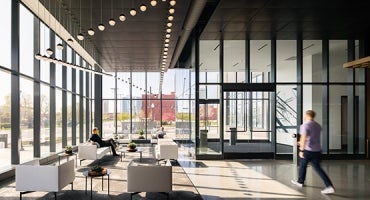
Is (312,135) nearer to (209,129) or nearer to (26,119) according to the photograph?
(209,129)

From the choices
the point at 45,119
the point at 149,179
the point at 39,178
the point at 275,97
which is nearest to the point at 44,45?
the point at 45,119

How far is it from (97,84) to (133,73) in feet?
6.87

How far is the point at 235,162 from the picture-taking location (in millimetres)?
10367

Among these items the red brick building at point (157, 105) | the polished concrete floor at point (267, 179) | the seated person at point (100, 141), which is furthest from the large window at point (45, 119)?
the red brick building at point (157, 105)

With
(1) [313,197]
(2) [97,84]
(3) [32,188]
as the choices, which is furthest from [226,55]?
(2) [97,84]

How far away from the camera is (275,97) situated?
11188 mm

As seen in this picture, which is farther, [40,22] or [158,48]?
[158,48]

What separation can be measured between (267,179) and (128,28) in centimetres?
563

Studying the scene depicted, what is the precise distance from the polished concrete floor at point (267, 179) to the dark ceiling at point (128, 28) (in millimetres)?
4114

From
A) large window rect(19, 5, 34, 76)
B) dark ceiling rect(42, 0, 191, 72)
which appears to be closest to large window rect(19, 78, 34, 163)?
large window rect(19, 5, 34, 76)

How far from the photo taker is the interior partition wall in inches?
435

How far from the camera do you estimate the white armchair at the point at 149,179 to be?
225 inches

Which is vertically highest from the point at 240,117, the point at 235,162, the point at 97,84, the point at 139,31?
the point at 139,31

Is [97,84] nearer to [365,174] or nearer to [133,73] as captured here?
[133,73]
